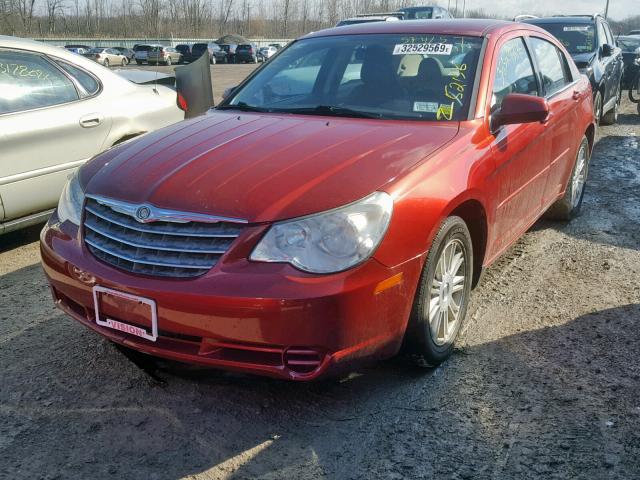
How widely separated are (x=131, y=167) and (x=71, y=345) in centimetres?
108

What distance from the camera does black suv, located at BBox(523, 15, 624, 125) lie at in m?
9.37

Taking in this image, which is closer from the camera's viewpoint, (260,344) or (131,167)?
(260,344)

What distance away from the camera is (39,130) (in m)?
4.70

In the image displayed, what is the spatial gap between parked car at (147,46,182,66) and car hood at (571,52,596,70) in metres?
36.3

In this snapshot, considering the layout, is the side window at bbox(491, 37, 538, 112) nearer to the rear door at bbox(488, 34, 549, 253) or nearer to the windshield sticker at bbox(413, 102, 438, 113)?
the rear door at bbox(488, 34, 549, 253)

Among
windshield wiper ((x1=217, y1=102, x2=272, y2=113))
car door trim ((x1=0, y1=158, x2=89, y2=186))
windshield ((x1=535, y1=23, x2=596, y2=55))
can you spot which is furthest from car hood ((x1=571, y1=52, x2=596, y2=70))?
car door trim ((x1=0, y1=158, x2=89, y2=186))

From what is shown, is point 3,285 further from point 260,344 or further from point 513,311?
point 513,311

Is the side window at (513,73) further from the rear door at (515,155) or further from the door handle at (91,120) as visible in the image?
the door handle at (91,120)

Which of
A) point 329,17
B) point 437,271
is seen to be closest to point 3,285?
point 437,271

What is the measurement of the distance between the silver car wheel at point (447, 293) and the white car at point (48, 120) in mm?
3119

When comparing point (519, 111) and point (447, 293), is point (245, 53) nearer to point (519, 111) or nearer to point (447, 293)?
point (519, 111)

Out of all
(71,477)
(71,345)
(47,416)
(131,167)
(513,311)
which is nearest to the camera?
(71,477)

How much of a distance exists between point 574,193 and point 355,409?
3422mm

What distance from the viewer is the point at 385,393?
2.95 meters
